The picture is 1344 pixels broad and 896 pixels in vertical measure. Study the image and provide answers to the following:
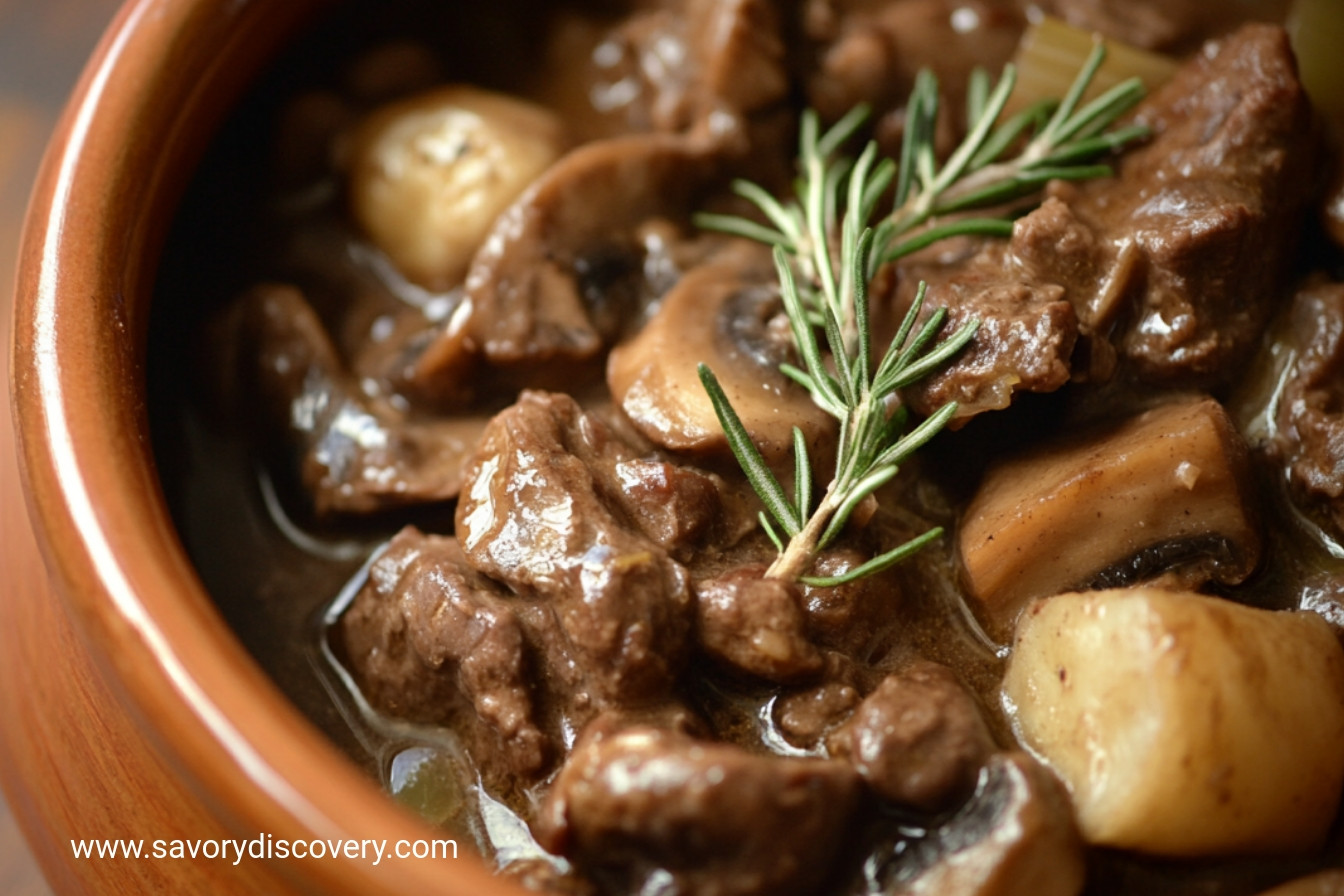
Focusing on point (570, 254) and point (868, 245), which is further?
point (570, 254)

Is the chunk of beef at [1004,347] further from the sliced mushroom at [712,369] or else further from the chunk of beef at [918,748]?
the chunk of beef at [918,748]

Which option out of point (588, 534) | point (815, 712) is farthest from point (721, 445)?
point (815, 712)

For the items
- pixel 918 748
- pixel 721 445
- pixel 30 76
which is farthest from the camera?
pixel 30 76

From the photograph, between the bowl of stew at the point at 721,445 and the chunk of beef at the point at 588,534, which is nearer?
the bowl of stew at the point at 721,445

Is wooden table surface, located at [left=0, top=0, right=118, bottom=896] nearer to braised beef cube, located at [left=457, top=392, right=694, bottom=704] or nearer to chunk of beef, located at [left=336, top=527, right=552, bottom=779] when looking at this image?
chunk of beef, located at [left=336, top=527, right=552, bottom=779]

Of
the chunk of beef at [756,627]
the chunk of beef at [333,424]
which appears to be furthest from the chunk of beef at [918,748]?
the chunk of beef at [333,424]

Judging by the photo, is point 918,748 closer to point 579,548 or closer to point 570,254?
point 579,548
